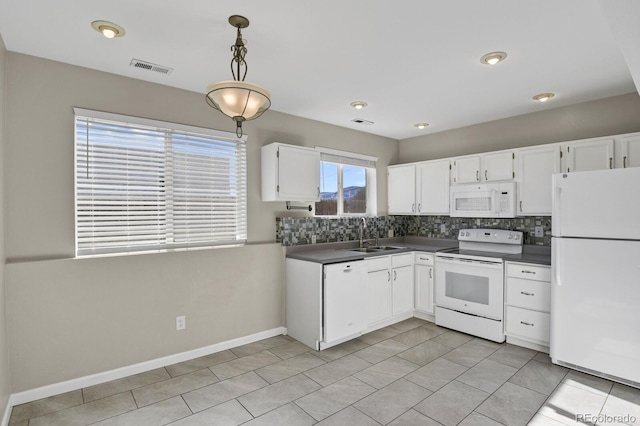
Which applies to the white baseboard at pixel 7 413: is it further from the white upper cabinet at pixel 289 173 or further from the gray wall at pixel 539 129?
the gray wall at pixel 539 129

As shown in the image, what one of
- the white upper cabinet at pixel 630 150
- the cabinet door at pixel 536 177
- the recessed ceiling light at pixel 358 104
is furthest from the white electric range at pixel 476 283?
the recessed ceiling light at pixel 358 104

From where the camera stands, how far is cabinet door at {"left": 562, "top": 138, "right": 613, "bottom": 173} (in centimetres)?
325

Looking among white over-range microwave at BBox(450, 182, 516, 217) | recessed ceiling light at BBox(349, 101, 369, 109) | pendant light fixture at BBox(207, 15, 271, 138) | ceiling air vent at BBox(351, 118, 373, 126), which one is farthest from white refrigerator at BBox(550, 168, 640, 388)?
pendant light fixture at BBox(207, 15, 271, 138)

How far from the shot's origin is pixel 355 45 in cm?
238

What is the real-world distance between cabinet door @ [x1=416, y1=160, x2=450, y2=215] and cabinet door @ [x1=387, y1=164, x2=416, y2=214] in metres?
0.09

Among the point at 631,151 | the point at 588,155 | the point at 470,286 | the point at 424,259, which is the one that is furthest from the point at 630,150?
the point at 424,259

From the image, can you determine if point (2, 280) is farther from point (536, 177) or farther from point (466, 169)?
point (536, 177)

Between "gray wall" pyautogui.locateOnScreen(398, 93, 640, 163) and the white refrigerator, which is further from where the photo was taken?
"gray wall" pyautogui.locateOnScreen(398, 93, 640, 163)

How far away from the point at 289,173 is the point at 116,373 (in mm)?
2374

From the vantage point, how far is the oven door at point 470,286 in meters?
3.61

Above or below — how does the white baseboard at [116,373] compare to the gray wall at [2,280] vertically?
below

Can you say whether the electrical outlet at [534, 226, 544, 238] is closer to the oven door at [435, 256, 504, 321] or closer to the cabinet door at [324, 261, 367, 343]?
the oven door at [435, 256, 504, 321]

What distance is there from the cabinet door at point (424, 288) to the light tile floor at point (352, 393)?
2.90 feet

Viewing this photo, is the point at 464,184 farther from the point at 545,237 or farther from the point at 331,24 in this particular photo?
the point at 331,24
